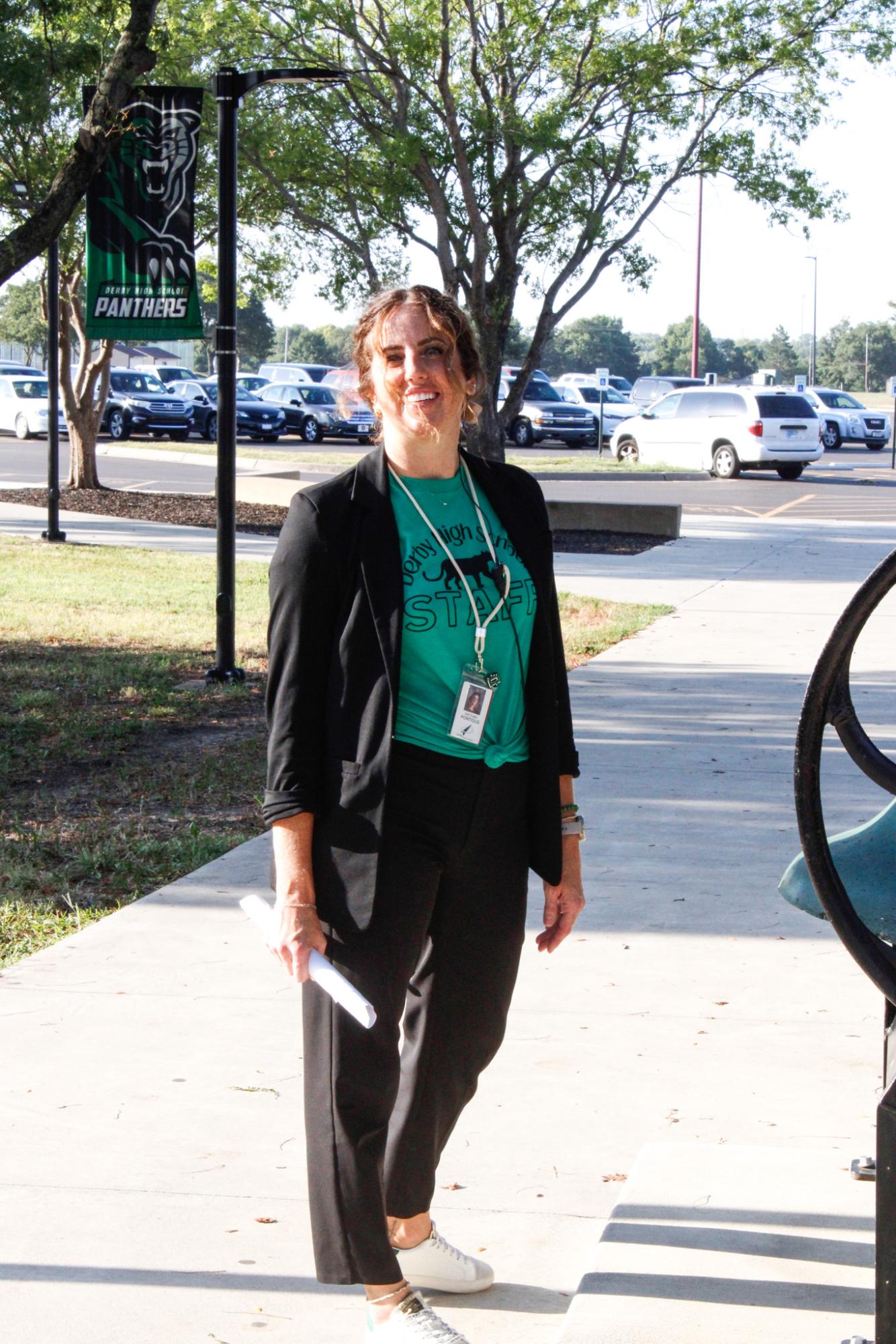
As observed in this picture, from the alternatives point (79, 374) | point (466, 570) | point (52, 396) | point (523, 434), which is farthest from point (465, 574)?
point (523, 434)

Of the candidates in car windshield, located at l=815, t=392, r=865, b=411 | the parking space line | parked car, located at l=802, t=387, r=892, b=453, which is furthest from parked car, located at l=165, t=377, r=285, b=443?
the parking space line

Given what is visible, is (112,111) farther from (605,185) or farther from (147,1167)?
(605,185)

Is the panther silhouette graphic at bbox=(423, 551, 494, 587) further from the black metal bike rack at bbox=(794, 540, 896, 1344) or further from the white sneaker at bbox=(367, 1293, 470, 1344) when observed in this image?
the white sneaker at bbox=(367, 1293, 470, 1344)

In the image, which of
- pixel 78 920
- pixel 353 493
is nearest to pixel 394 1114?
pixel 353 493

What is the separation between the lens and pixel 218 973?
448cm

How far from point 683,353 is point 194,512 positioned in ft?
323

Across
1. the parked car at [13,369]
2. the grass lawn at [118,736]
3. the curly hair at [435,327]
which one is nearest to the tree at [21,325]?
the parked car at [13,369]

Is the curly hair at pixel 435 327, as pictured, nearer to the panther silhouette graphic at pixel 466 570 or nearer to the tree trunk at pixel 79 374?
the panther silhouette graphic at pixel 466 570

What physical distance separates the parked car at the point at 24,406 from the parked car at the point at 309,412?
212 inches

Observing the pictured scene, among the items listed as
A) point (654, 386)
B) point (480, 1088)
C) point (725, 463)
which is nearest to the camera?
point (480, 1088)

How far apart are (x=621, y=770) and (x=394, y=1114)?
4.45m

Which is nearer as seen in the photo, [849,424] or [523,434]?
[523,434]

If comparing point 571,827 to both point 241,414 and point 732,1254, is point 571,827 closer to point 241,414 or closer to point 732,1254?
point 732,1254

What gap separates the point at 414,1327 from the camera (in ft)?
8.34
